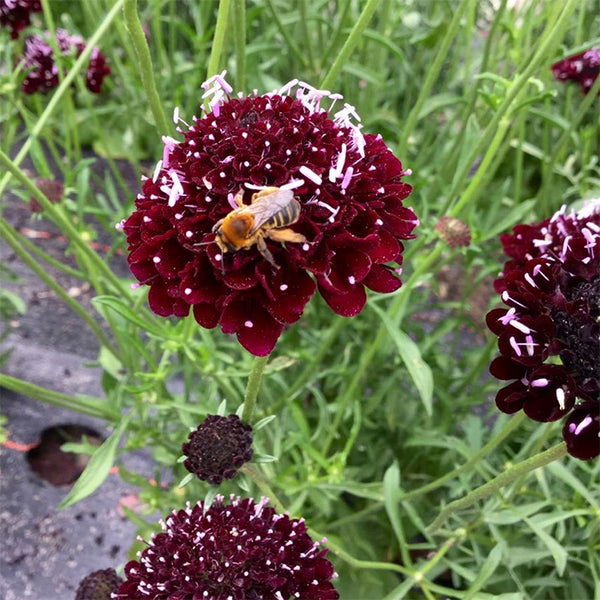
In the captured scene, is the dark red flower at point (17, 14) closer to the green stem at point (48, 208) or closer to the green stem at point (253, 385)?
the green stem at point (48, 208)

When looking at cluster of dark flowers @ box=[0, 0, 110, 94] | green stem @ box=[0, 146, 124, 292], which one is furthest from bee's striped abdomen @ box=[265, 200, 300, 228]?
cluster of dark flowers @ box=[0, 0, 110, 94]

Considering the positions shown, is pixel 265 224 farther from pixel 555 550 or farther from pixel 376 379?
pixel 376 379

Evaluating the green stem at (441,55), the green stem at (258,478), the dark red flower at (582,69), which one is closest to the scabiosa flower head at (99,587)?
the green stem at (258,478)

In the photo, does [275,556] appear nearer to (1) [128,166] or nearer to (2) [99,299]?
(2) [99,299]

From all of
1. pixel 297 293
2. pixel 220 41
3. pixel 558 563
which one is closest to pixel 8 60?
pixel 220 41

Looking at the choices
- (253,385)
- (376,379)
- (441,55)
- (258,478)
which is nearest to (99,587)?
(258,478)

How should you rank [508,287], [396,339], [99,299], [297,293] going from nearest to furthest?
[297,293], [508,287], [99,299], [396,339]

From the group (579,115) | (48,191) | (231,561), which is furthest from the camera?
(579,115)
